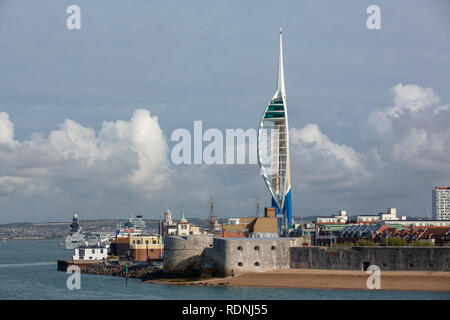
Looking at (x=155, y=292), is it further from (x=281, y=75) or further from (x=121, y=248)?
(x=281, y=75)

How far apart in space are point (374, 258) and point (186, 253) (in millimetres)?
21902

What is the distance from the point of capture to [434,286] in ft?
243

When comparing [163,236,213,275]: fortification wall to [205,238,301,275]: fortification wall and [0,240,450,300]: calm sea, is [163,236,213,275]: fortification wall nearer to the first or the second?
[0,240,450,300]: calm sea

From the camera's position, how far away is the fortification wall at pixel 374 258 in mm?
78000

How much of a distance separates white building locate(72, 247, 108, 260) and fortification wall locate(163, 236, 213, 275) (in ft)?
171

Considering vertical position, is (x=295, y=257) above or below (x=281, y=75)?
below

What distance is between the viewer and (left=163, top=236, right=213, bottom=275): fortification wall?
8775cm

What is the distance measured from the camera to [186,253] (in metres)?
88.1
